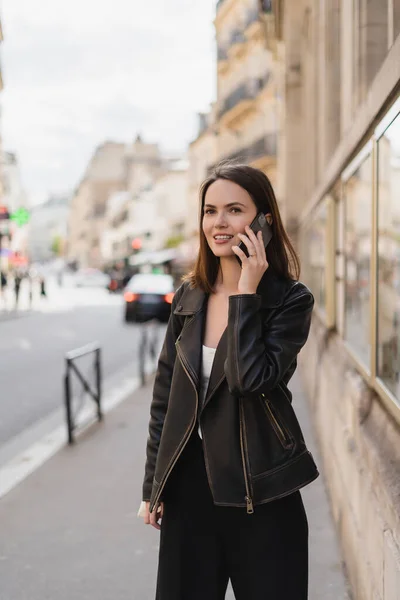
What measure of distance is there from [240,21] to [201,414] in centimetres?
4409

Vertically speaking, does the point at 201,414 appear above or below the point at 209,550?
above

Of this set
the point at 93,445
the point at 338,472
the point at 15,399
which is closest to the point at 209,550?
the point at 338,472

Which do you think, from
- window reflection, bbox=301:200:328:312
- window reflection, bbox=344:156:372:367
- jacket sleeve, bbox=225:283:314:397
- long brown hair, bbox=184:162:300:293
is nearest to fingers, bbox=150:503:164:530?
jacket sleeve, bbox=225:283:314:397

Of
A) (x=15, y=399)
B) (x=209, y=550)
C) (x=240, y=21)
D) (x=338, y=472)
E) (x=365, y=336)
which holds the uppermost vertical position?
(x=240, y=21)

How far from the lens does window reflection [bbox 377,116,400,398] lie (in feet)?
11.6

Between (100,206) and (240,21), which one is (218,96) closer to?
(240,21)

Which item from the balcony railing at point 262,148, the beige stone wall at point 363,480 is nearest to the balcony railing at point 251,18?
the balcony railing at point 262,148

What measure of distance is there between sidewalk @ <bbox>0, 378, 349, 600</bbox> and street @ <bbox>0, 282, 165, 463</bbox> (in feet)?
6.67

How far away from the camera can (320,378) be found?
702 centimetres

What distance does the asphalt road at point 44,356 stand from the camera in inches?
396

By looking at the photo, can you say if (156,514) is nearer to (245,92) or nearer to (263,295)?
(263,295)

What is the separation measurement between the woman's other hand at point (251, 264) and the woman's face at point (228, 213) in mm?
52

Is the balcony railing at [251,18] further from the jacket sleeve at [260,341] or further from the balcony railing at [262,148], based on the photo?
the jacket sleeve at [260,341]

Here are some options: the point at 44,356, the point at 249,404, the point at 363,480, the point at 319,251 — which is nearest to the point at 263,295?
the point at 249,404
